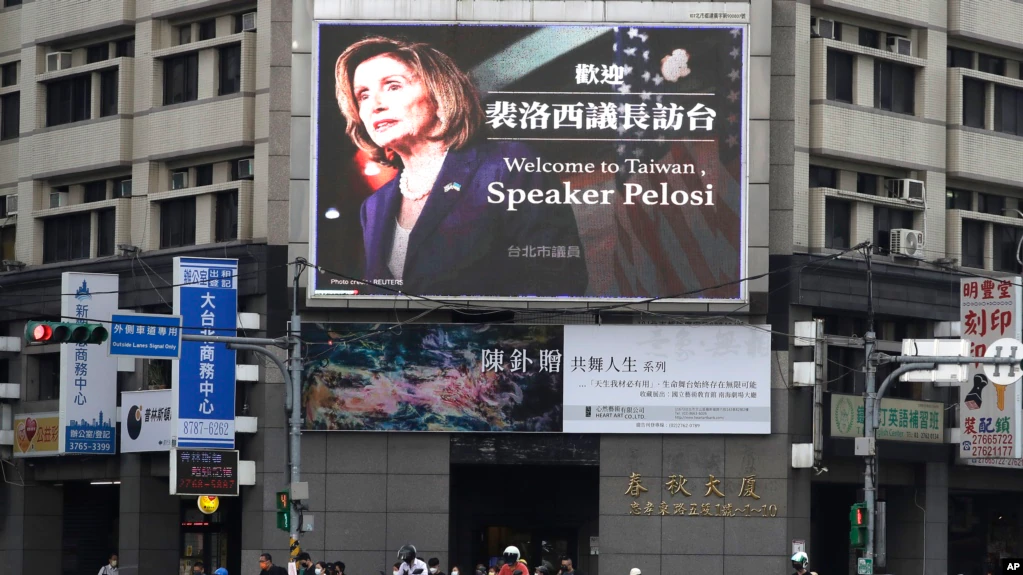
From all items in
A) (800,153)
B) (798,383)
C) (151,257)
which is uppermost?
(800,153)

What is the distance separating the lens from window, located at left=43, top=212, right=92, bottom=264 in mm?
44562

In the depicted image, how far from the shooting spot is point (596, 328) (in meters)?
38.9

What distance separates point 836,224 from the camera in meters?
41.3

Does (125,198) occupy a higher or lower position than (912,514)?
higher

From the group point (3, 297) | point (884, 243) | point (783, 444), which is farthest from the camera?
point (3, 297)

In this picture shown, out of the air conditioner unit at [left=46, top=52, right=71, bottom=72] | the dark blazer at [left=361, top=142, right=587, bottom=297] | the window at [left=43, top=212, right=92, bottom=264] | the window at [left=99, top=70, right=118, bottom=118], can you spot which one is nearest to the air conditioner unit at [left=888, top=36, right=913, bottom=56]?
the dark blazer at [left=361, top=142, right=587, bottom=297]

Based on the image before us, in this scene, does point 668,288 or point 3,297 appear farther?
point 3,297

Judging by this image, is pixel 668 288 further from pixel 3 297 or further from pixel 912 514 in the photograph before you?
pixel 3 297

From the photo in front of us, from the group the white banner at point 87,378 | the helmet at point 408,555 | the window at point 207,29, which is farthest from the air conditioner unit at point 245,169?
the helmet at point 408,555

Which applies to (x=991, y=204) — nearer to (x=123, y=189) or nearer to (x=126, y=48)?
(x=123, y=189)

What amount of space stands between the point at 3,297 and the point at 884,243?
23278 mm

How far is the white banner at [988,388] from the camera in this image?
39438mm

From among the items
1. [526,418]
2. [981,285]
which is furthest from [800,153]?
[526,418]

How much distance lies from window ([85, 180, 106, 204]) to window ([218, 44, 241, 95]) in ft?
16.8
